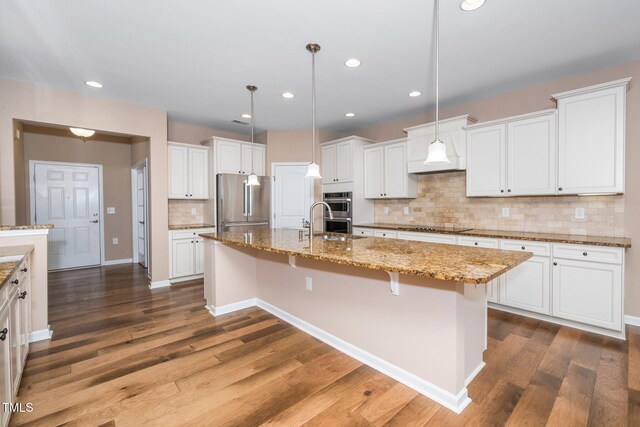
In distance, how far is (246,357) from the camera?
2371mm

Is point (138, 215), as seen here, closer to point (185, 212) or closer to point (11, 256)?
point (185, 212)

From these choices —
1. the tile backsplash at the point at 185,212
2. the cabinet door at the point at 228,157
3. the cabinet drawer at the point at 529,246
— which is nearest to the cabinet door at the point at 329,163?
the cabinet door at the point at 228,157

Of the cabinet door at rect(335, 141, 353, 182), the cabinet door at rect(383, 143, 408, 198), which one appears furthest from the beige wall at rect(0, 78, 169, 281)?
the cabinet door at rect(383, 143, 408, 198)

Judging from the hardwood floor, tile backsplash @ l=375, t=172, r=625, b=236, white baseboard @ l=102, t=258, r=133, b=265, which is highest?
tile backsplash @ l=375, t=172, r=625, b=236

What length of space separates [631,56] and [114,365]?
5.16 meters

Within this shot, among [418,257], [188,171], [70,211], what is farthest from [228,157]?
[418,257]

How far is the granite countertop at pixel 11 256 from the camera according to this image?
60.4 inches

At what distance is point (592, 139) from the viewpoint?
2.85 m

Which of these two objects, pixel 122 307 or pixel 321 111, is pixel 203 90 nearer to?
pixel 321 111

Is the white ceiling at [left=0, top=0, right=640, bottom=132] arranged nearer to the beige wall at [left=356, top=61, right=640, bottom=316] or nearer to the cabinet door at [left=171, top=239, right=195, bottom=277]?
the beige wall at [left=356, top=61, right=640, bottom=316]

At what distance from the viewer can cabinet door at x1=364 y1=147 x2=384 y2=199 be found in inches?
188

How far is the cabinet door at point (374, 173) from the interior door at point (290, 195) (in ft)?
3.37

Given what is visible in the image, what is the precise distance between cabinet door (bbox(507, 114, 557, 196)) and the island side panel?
1.93 meters

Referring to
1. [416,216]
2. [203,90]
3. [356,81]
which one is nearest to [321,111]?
[356,81]
